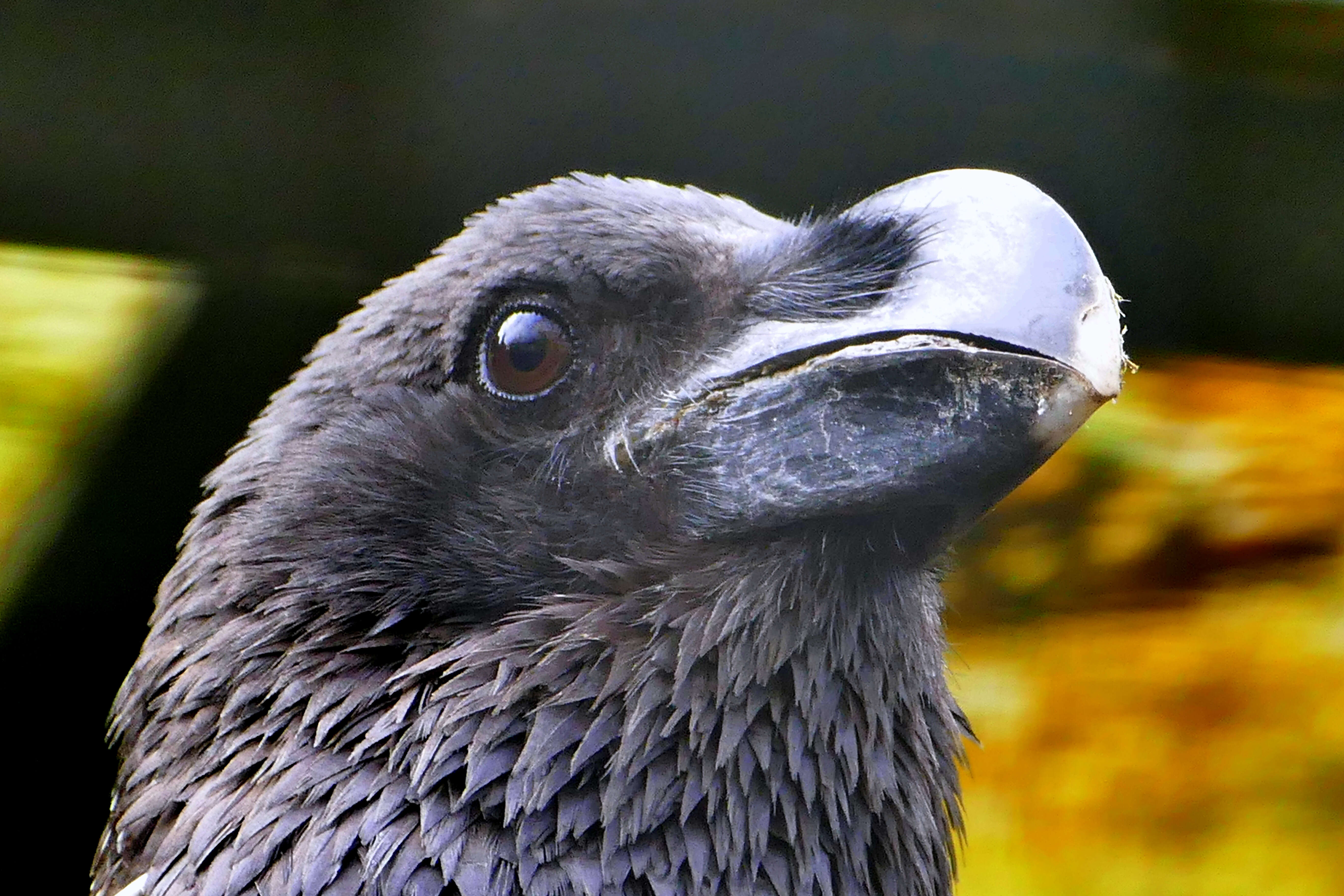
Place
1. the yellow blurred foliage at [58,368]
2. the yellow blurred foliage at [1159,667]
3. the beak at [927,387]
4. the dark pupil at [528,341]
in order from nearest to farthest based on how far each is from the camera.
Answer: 1. the beak at [927,387]
2. the dark pupil at [528,341]
3. the yellow blurred foliage at [58,368]
4. the yellow blurred foliage at [1159,667]

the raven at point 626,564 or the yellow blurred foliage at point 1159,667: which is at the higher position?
the raven at point 626,564

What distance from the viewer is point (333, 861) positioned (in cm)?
163

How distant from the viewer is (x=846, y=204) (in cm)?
194

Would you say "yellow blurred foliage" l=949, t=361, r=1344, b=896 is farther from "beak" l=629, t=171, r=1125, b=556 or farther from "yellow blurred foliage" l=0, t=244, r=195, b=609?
"yellow blurred foliage" l=0, t=244, r=195, b=609

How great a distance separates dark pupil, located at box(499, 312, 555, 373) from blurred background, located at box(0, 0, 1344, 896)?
69cm

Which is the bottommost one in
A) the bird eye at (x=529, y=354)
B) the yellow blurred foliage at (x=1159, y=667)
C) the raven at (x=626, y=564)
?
the yellow blurred foliage at (x=1159, y=667)

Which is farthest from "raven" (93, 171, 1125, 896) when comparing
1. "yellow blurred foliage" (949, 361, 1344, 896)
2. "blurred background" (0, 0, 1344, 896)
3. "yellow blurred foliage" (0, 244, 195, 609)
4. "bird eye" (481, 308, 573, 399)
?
"yellow blurred foliage" (949, 361, 1344, 896)

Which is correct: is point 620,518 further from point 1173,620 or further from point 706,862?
point 1173,620

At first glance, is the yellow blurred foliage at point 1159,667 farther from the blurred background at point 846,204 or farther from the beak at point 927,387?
the beak at point 927,387

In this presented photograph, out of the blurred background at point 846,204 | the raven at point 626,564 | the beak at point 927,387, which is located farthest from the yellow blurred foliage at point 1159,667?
the beak at point 927,387

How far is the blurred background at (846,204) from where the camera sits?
2248 millimetres

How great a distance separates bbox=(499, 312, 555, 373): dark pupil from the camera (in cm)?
176

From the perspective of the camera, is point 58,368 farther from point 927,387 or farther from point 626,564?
point 927,387

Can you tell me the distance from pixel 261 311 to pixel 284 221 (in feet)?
1.33
